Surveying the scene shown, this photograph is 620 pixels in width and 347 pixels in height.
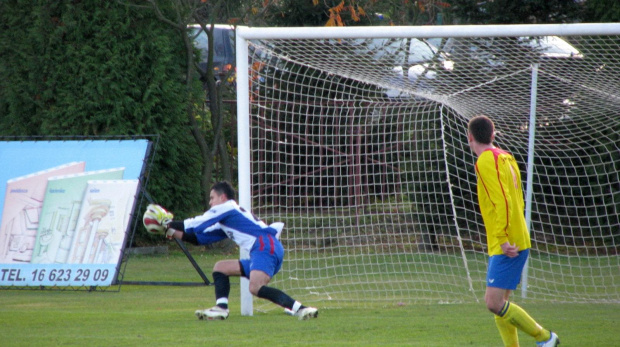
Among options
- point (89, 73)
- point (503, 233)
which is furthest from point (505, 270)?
point (89, 73)

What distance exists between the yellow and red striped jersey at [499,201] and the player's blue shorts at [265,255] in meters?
2.47

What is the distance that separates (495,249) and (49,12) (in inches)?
421

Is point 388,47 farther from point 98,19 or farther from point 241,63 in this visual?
point 98,19

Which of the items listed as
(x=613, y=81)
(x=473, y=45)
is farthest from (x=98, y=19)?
(x=613, y=81)

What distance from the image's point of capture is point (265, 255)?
7.35 m

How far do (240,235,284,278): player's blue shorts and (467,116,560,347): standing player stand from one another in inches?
96.7

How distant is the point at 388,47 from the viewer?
33.1 ft

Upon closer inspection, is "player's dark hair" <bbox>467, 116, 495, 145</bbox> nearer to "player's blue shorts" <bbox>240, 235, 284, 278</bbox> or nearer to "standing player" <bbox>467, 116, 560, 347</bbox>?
"standing player" <bbox>467, 116, 560, 347</bbox>

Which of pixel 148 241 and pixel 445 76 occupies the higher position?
pixel 445 76

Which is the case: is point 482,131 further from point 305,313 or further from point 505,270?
point 305,313

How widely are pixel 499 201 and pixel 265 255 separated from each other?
2.67m

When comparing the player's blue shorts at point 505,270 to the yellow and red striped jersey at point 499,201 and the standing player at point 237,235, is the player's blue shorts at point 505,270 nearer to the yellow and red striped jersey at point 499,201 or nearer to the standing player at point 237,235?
the yellow and red striped jersey at point 499,201

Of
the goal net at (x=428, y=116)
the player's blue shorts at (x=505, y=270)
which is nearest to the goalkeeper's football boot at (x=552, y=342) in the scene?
the player's blue shorts at (x=505, y=270)

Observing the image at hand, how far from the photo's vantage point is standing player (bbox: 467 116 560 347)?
540 centimetres
